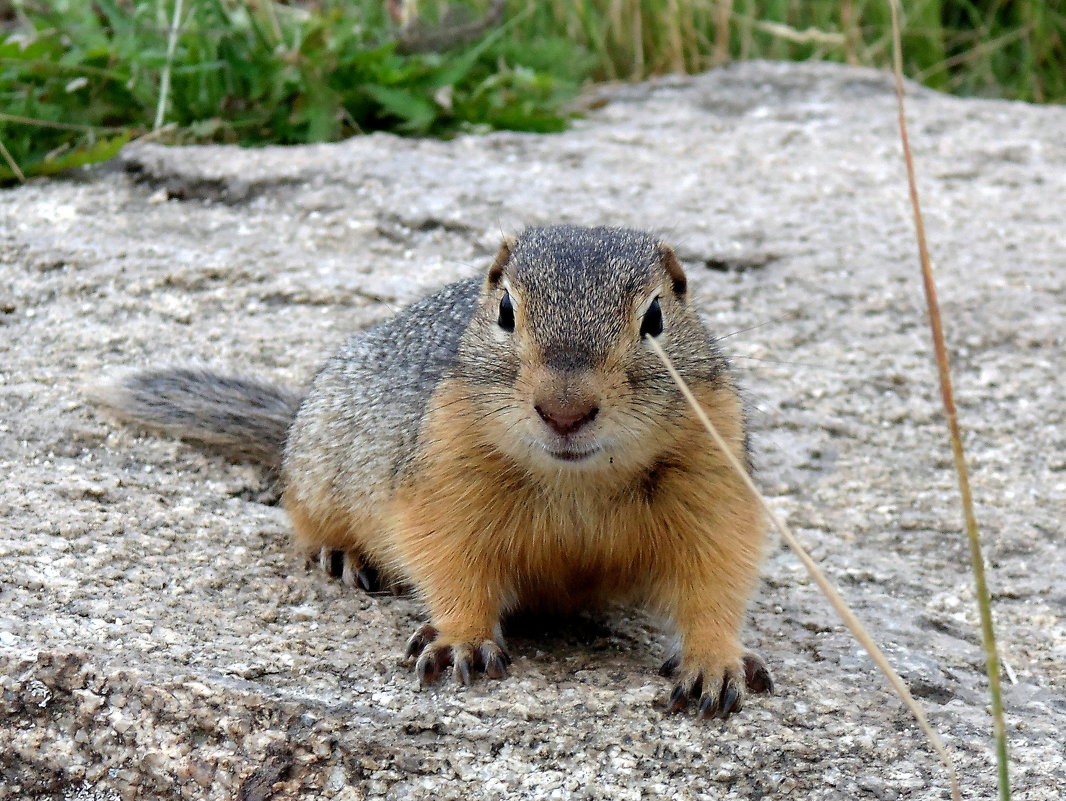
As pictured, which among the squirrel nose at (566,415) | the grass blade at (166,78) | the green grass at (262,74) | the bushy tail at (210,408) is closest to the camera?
the squirrel nose at (566,415)

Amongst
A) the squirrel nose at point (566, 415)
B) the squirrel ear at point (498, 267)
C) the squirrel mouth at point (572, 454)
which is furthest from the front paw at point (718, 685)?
the squirrel ear at point (498, 267)

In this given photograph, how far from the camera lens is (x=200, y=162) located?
6.18m

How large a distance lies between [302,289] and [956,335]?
2.72m

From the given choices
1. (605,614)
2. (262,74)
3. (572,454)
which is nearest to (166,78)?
(262,74)

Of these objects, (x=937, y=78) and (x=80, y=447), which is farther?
(x=937, y=78)

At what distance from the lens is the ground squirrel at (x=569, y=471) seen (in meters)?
2.96

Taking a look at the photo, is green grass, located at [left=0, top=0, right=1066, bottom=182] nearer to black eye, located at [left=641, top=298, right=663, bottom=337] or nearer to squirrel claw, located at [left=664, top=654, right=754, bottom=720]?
black eye, located at [left=641, top=298, right=663, bottom=337]

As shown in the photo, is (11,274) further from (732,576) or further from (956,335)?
(956,335)

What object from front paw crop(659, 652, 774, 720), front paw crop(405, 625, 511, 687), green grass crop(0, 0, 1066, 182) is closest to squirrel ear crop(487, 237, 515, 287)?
front paw crop(405, 625, 511, 687)

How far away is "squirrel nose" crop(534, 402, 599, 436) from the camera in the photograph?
277 cm

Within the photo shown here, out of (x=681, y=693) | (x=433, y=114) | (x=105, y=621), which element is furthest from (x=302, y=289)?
(x=681, y=693)

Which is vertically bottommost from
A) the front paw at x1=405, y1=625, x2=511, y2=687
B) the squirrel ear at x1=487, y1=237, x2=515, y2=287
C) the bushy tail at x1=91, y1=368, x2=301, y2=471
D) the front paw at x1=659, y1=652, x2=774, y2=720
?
the front paw at x1=659, y1=652, x2=774, y2=720

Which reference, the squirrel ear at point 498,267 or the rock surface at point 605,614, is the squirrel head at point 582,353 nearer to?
the squirrel ear at point 498,267

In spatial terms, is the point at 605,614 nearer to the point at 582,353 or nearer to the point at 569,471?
the point at 569,471
